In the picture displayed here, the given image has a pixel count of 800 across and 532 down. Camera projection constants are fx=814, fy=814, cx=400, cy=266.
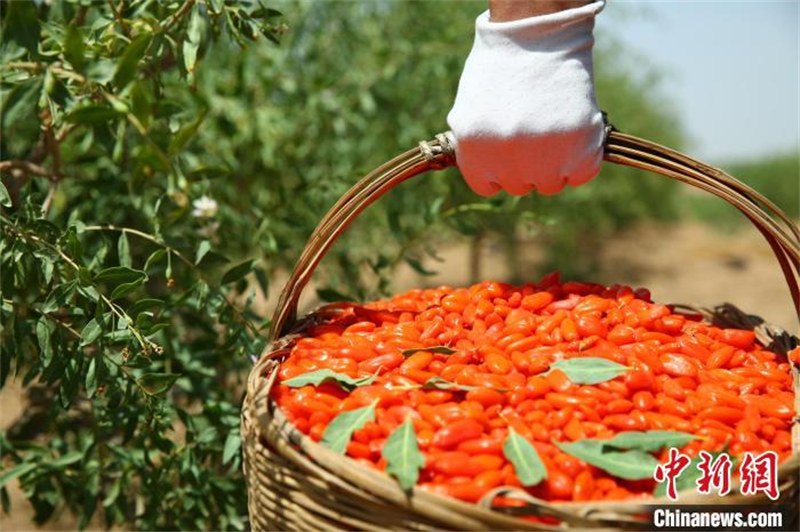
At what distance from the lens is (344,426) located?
1.07 m

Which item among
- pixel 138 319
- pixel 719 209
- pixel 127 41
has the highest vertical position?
pixel 127 41

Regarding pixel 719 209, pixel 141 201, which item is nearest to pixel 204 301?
pixel 141 201

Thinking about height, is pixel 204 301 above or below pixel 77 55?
below

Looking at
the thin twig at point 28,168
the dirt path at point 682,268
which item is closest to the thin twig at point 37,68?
the thin twig at point 28,168

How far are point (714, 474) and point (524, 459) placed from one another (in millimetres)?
240

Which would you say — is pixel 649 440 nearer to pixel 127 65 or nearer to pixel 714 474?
pixel 714 474

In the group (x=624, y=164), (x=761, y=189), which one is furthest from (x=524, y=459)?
(x=761, y=189)

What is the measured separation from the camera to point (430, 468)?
39.9 inches

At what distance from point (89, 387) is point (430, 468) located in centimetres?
69

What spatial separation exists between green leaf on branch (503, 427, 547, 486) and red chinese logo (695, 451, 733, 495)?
0.19m

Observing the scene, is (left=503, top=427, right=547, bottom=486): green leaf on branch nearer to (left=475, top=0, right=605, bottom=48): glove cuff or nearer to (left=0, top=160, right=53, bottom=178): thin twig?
(left=475, top=0, right=605, bottom=48): glove cuff

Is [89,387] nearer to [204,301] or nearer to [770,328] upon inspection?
[204,301]

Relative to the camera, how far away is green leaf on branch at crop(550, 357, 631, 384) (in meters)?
1.14

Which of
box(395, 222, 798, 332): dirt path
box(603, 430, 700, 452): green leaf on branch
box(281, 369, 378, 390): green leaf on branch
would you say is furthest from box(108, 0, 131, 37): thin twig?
box(395, 222, 798, 332): dirt path
